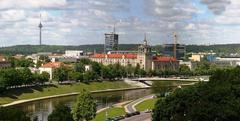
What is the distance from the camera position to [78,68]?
619 ft

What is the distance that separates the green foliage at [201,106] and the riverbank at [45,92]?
193 feet

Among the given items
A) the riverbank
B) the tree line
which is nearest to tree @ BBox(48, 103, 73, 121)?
the riverbank

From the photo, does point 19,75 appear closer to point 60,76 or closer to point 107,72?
point 60,76

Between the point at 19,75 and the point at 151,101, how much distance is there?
39.2m

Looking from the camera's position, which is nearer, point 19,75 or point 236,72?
point 236,72

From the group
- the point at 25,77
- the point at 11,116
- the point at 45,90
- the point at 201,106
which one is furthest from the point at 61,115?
the point at 25,77

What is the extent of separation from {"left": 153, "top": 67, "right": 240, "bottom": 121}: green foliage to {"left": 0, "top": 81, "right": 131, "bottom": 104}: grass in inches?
2461

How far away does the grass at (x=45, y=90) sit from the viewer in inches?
4877

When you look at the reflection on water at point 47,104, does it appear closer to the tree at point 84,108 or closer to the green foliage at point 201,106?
the tree at point 84,108

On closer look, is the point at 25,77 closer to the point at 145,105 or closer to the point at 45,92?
the point at 45,92

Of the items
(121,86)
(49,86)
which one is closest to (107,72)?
(121,86)

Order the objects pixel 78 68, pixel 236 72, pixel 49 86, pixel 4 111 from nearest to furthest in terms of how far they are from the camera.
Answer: pixel 4 111, pixel 236 72, pixel 49 86, pixel 78 68

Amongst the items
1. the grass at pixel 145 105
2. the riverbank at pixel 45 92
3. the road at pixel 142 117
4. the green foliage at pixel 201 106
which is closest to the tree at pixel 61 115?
the green foliage at pixel 201 106

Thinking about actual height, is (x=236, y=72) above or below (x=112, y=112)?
above
